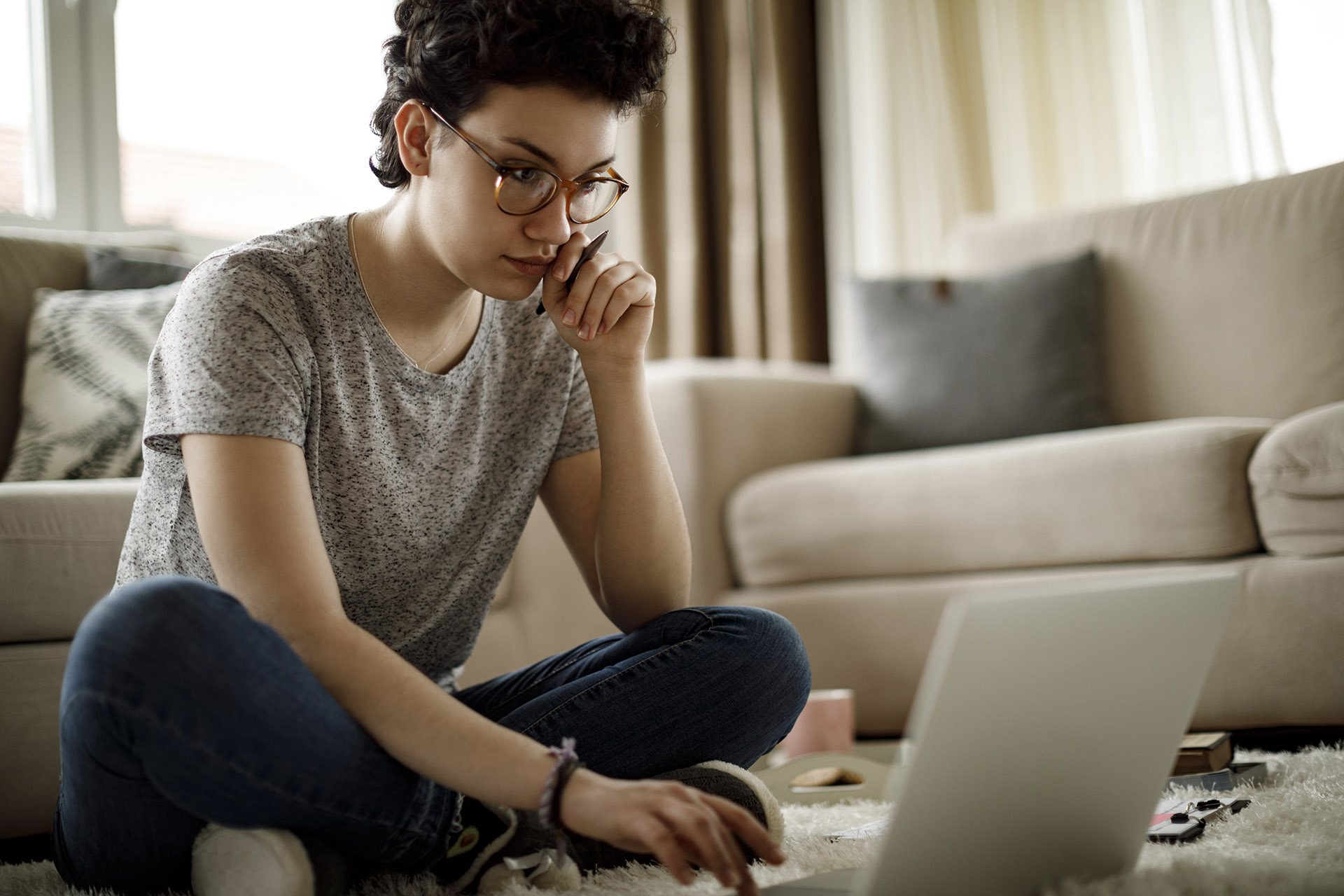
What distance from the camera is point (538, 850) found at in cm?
90

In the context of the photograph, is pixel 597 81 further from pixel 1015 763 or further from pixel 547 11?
pixel 1015 763

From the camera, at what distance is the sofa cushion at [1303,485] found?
4.67 ft

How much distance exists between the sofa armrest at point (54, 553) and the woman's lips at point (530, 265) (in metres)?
0.52

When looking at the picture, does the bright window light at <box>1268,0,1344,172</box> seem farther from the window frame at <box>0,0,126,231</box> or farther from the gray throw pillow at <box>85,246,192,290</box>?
the window frame at <box>0,0,126,231</box>

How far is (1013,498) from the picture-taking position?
66.2 inches

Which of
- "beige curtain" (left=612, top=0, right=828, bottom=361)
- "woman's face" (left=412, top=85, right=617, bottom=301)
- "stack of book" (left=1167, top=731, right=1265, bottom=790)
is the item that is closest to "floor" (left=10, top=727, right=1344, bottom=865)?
"stack of book" (left=1167, top=731, right=1265, bottom=790)

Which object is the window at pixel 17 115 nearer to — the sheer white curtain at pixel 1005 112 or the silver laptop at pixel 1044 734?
the sheer white curtain at pixel 1005 112

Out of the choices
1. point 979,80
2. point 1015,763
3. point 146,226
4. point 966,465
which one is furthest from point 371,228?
point 979,80

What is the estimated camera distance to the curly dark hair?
0.94 metres

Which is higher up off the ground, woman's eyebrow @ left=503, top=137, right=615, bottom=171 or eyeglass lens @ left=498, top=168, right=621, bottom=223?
woman's eyebrow @ left=503, top=137, right=615, bottom=171

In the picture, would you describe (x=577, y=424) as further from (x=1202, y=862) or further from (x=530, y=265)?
(x=1202, y=862)

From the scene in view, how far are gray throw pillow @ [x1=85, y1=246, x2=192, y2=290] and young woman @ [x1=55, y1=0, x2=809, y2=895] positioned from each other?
0.95 meters

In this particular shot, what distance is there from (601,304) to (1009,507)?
2.96 ft

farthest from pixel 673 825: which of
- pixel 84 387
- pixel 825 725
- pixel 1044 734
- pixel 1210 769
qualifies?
pixel 84 387
